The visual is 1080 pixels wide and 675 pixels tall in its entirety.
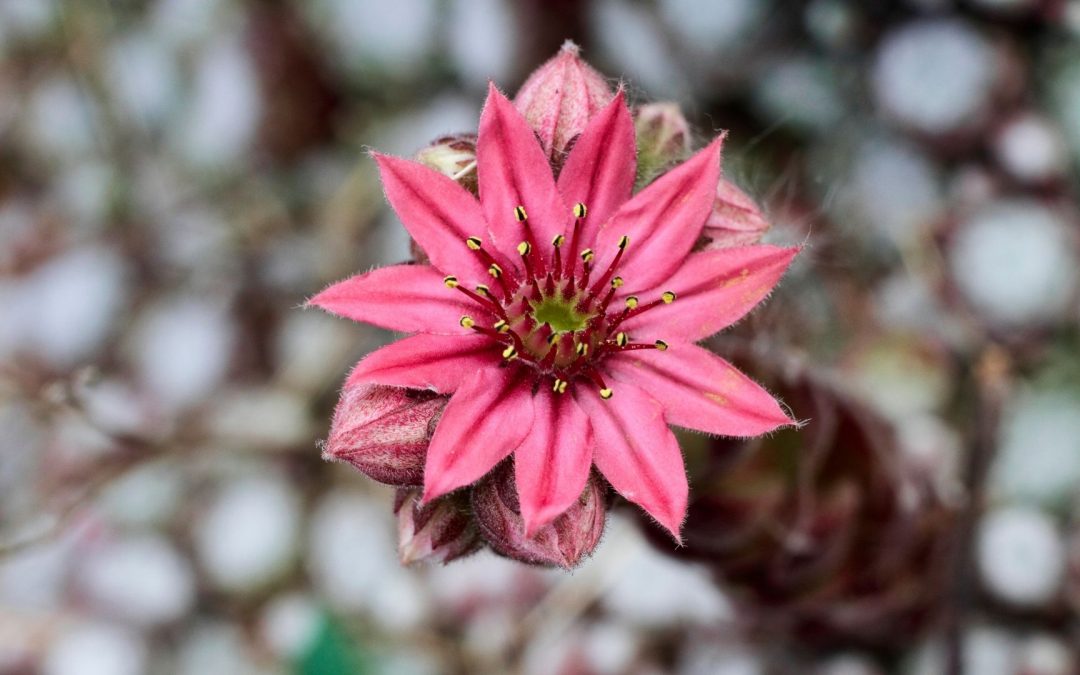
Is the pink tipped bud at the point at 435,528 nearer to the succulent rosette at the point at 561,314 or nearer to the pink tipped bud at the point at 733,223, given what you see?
the succulent rosette at the point at 561,314

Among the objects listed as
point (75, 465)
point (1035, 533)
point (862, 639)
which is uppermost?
point (75, 465)

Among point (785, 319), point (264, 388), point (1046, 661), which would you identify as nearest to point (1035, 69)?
point (785, 319)

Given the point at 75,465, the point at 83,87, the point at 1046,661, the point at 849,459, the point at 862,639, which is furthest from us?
the point at 83,87

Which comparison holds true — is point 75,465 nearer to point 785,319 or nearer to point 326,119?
point 326,119

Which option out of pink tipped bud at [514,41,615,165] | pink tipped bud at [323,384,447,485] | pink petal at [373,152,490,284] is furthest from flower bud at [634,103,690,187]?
pink tipped bud at [323,384,447,485]

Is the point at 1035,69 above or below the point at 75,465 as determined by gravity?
above

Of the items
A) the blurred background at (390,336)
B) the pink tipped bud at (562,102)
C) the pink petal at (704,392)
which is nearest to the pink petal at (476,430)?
the pink petal at (704,392)

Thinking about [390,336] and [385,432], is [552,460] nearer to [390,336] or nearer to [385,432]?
[385,432]
